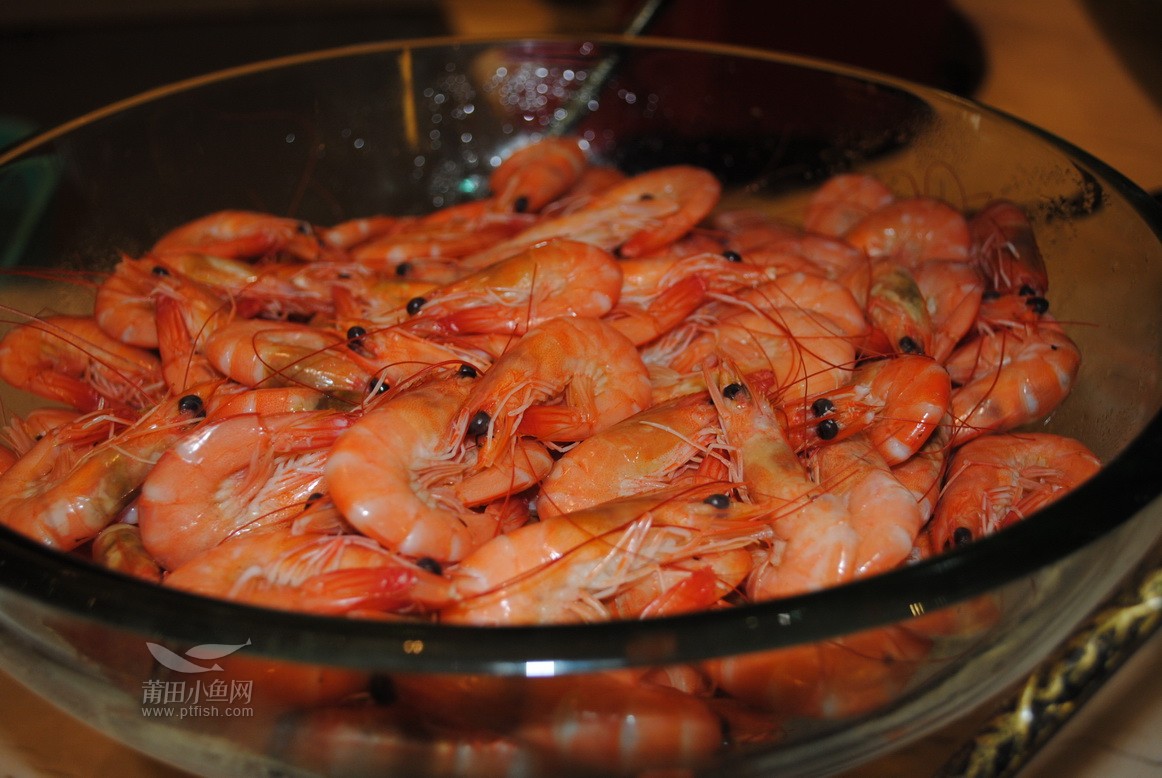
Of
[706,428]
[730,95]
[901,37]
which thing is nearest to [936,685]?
[706,428]

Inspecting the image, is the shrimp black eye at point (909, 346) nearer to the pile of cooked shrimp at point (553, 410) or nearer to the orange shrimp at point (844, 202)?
the pile of cooked shrimp at point (553, 410)

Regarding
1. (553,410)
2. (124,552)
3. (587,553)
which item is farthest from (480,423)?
(124,552)

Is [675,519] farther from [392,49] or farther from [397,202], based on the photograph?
[392,49]

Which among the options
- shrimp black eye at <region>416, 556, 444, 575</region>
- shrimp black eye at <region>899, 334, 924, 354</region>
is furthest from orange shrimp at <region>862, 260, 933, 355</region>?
shrimp black eye at <region>416, 556, 444, 575</region>

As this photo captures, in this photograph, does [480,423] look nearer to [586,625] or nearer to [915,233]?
[586,625]

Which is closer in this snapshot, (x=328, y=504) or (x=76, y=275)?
(x=328, y=504)

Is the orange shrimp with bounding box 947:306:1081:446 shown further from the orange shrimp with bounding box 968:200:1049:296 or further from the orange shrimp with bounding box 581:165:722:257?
the orange shrimp with bounding box 581:165:722:257
